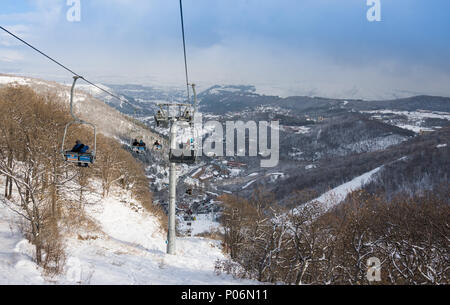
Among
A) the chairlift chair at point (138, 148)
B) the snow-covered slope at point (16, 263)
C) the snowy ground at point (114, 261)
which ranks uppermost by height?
the chairlift chair at point (138, 148)

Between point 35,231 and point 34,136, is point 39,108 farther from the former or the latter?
point 35,231

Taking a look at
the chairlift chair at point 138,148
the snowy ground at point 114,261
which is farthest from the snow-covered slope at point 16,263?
the chairlift chair at point 138,148

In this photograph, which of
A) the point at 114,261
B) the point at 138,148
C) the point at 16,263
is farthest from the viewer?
the point at 138,148

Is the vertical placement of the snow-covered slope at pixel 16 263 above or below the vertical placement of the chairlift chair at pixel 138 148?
below

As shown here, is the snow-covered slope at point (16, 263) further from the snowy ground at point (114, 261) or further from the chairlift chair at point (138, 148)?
the chairlift chair at point (138, 148)

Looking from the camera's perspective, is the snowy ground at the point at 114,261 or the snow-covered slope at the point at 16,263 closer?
the snow-covered slope at the point at 16,263

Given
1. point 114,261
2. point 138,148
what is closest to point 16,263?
point 114,261

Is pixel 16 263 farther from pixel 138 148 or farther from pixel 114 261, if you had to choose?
pixel 138 148
